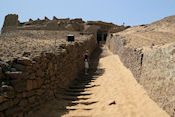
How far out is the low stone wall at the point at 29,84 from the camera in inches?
147

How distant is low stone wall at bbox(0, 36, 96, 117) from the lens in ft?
12.3

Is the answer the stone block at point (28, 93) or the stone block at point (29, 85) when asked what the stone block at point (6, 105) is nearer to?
the stone block at point (28, 93)

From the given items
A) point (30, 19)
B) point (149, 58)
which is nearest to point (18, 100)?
point (149, 58)

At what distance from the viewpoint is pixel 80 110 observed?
16.7 ft

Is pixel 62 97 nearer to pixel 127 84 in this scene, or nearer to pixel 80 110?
pixel 80 110

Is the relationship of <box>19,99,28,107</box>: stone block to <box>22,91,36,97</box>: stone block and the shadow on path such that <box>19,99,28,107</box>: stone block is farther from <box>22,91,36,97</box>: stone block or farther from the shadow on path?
the shadow on path

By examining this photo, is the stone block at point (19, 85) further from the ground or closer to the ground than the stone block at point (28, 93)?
further from the ground

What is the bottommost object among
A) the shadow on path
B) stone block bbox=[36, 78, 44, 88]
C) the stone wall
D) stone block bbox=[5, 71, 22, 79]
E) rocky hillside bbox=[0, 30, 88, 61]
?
the shadow on path

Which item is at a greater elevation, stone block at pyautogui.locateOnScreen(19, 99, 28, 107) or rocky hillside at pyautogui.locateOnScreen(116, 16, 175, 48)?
rocky hillside at pyautogui.locateOnScreen(116, 16, 175, 48)

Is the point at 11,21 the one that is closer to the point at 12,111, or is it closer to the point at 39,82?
the point at 39,82

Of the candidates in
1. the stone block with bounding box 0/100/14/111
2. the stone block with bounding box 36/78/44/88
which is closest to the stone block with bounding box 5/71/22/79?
the stone block with bounding box 0/100/14/111

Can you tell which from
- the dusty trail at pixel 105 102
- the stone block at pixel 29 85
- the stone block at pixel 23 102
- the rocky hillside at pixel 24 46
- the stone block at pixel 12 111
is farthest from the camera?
the rocky hillside at pixel 24 46

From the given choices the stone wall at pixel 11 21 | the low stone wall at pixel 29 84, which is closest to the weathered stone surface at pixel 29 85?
the low stone wall at pixel 29 84

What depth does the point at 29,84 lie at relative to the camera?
444 centimetres
